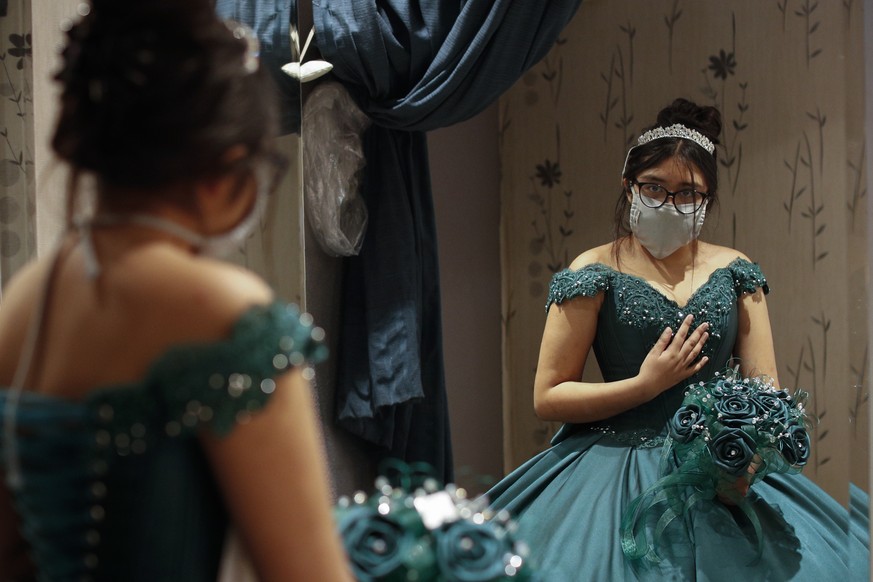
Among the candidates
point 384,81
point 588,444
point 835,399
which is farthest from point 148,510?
point 835,399

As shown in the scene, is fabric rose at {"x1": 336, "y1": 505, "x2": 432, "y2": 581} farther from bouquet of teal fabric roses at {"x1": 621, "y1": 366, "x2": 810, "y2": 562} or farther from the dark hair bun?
the dark hair bun

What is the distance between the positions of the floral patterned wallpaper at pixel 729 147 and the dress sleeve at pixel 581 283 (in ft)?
2.55

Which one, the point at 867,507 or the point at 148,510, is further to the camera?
the point at 867,507

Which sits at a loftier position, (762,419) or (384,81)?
(384,81)

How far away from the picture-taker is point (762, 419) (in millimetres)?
1818

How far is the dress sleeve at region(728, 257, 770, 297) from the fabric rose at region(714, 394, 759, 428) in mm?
388

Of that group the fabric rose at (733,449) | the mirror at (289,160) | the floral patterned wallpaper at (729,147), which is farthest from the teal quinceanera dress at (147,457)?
the floral patterned wallpaper at (729,147)

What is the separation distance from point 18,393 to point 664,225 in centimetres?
154

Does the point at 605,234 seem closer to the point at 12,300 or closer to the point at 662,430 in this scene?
the point at 662,430

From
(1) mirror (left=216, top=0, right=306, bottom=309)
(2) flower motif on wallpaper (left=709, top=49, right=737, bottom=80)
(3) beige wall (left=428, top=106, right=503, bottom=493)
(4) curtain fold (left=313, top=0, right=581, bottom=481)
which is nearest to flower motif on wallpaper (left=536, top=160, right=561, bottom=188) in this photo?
(3) beige wall (left=428, top=106, right=503, bottom=493)

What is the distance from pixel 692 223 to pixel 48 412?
1.57 metres

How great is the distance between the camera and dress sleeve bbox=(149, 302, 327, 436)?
83 centimetres

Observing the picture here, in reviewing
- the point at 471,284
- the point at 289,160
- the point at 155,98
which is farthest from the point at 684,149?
the point at 155,98

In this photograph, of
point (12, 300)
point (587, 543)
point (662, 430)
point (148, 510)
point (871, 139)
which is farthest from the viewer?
point (662, 430)
